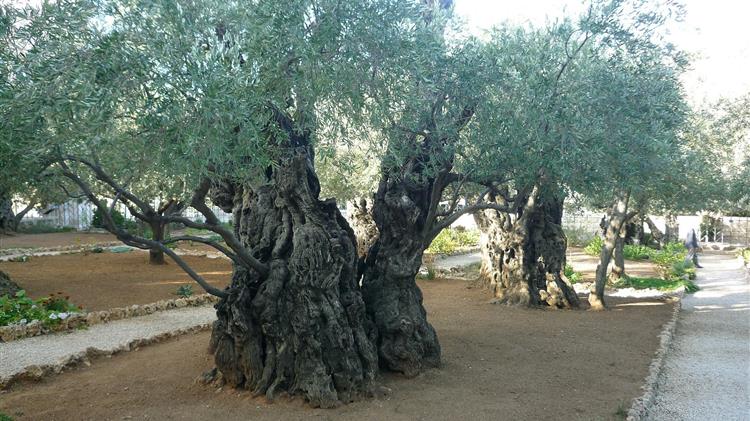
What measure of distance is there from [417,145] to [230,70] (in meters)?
2.69

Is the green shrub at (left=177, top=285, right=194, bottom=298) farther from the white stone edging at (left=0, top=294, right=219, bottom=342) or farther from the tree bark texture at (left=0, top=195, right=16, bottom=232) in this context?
the tree bark texture at (left=0, top=195, right=16, bottom=232)

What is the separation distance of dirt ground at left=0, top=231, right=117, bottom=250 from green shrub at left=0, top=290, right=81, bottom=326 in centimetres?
1402

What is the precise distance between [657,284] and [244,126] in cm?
1467

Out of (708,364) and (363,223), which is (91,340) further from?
(708,364)

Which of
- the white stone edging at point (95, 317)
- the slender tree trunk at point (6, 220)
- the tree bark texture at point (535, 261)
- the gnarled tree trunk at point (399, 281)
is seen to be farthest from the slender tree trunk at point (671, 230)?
the slender tree trunk at point (6, 220)

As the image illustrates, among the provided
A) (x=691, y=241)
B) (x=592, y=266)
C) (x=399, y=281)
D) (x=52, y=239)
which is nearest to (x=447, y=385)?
(x=399, y=281)

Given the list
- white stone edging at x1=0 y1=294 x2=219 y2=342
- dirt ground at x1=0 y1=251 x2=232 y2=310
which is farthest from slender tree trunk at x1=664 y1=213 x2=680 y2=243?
white stone edging at x1=0 y1=294 x2=219 y2=342

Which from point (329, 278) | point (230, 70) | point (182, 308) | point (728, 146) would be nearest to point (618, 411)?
point (329, 278)

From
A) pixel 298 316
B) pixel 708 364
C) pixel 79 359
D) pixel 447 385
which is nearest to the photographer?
pixel 298 316

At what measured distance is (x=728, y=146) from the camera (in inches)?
602

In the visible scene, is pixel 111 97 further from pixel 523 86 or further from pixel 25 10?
pixel 523 86

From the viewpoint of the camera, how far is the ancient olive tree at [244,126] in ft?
14.2

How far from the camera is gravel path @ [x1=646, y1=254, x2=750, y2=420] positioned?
636 centimetres

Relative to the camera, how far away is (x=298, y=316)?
232 inches
